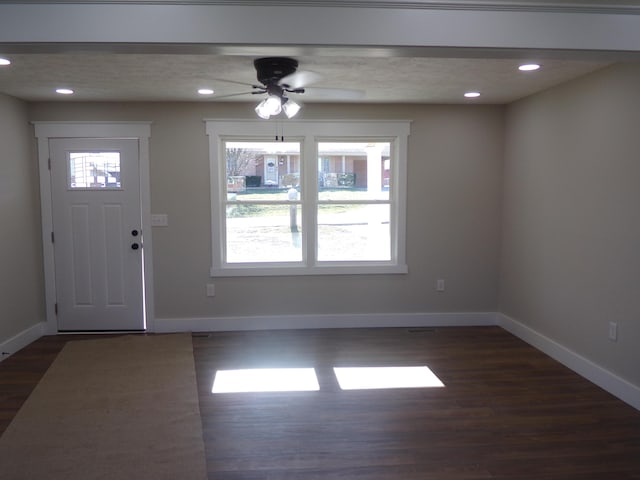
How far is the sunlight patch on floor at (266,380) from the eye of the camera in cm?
372

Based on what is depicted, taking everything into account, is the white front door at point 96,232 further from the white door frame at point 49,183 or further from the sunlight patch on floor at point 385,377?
the sunlight patch on floor at point 385,377

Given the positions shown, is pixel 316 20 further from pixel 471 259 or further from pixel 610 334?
pixel 471 259

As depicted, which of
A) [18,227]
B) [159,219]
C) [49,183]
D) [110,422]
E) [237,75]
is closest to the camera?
[110,422]

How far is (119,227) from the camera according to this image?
5098 mm

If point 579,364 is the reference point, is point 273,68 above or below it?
above

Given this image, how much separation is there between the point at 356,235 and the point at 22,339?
347 cm

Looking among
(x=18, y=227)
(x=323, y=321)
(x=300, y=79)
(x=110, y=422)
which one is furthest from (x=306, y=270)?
(x=18, y=227)

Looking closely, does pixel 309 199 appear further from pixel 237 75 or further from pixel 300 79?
pixel 237 75

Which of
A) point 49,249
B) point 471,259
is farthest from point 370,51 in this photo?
point 49,249

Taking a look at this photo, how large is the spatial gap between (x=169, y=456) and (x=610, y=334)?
3.17m

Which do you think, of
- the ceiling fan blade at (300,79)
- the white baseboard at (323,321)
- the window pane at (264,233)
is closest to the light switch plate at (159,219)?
the window pane at (264,233)

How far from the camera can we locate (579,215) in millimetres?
3988

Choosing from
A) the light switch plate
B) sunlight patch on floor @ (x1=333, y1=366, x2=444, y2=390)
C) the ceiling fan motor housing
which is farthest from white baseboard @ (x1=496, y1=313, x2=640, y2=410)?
the light switch plate

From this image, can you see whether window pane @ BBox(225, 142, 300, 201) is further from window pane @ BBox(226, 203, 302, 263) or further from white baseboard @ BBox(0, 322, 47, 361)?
white baseboard @ BBox(0, 322, 47, 361)
